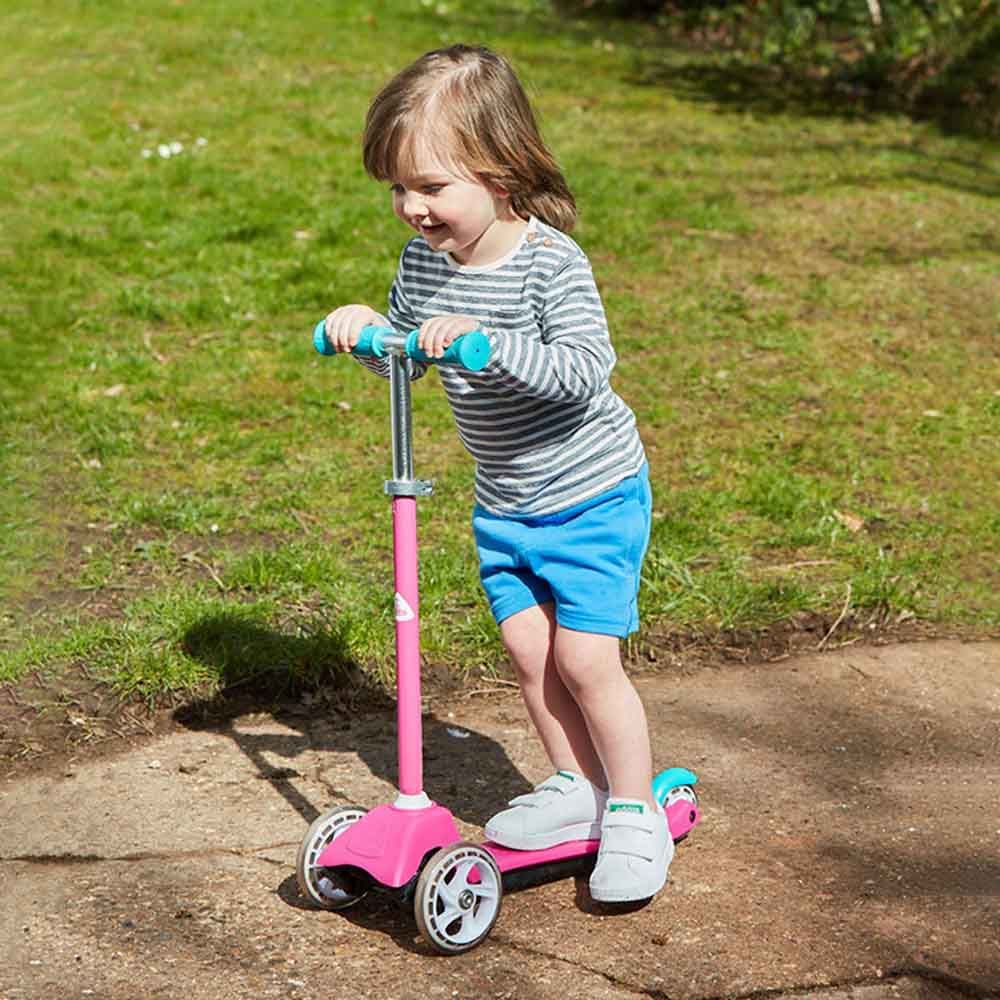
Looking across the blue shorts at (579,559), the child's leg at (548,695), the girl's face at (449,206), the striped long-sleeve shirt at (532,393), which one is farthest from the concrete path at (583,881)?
the girl's face at (449,206)

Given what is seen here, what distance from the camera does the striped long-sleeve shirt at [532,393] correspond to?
8.97 feet

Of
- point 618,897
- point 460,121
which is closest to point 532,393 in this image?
point 460,121

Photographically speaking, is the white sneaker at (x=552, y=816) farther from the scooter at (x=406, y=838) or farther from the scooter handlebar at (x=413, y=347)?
the scooter handlebar at (x=413, y=347)

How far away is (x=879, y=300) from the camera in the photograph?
21.4 feet

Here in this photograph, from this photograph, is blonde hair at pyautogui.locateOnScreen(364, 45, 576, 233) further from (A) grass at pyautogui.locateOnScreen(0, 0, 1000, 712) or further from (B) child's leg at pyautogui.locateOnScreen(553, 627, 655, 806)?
(A) grass at pyautogui.locateOnScreen(0, 0, 1000, 712)

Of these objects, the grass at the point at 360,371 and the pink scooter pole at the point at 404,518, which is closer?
the pink scooter pole at the point at 404,518

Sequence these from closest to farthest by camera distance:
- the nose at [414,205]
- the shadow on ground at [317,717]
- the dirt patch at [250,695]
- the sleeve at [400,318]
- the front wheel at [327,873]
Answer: the nose at [414,205], the front wheel at [327,873], the sleeve at [400,318], the shadow on ground at [317,717], the dirt patch at [250,695]

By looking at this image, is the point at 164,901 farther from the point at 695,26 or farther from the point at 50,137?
the point at 695,26

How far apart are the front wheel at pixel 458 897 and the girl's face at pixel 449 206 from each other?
3.36ft

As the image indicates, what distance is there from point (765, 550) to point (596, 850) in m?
1.68

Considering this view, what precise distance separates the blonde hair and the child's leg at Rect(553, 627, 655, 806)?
31.9 inches

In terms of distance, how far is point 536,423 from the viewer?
286 cm

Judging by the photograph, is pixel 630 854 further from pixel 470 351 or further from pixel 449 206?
pixel 449 206

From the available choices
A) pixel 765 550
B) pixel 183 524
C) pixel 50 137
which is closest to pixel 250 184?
pixel 50 137
